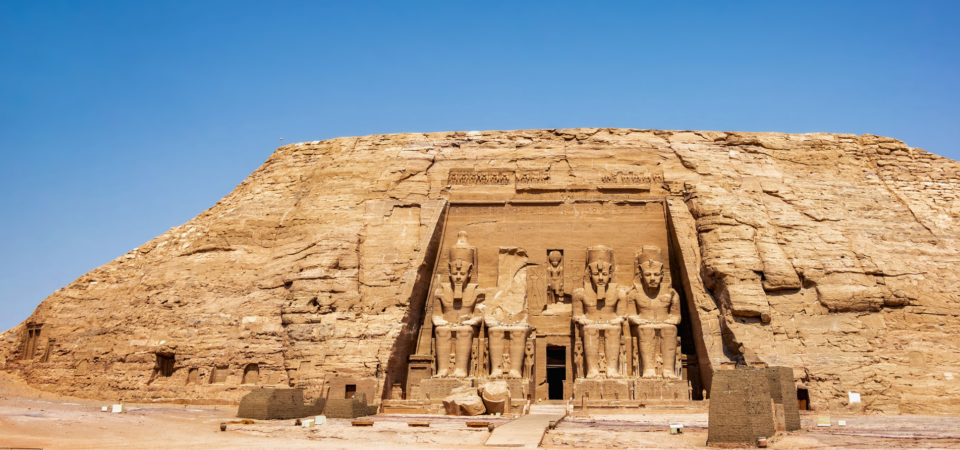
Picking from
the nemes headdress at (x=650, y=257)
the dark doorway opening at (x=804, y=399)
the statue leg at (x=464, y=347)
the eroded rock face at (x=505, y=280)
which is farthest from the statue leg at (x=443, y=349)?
the dark doorway opening at (x=804, y=399)

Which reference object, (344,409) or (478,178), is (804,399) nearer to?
(344,409)

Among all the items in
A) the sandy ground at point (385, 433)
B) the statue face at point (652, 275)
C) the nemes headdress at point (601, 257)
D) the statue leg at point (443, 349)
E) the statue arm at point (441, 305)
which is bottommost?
the sandy ground at point (385, 433)

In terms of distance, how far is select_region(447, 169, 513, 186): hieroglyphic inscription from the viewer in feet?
66.4

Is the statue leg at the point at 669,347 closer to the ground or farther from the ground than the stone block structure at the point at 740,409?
farther from the ground

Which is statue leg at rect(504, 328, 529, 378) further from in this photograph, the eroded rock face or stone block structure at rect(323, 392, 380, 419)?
stone block structure at rect(323, 392, 380, 419)

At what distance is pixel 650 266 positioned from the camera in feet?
60.4

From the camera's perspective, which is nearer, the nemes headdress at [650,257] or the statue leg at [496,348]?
the statue leg at [496,348]

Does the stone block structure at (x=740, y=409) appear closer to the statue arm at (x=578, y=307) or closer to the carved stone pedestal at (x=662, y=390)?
the carved stone pedestal at (x=662, y=390)

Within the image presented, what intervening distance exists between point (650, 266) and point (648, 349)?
2047mm

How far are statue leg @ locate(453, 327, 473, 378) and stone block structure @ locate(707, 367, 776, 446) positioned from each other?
828 centimetres

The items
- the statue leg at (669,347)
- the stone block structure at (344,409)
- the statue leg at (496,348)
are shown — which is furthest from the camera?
the statue leg at (496,348)

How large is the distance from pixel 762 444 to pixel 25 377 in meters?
17.2

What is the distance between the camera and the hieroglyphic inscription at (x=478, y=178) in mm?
20234

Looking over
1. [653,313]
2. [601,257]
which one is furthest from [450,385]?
[653,313]
